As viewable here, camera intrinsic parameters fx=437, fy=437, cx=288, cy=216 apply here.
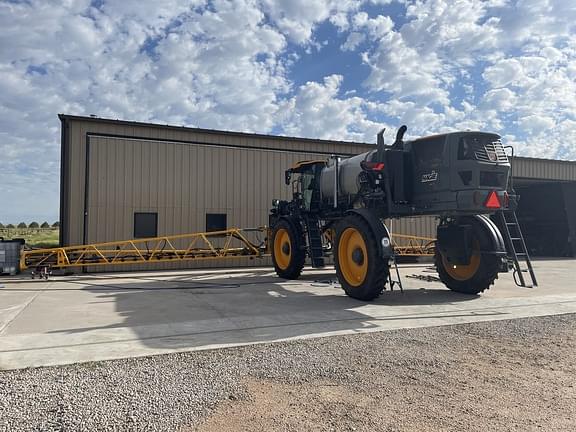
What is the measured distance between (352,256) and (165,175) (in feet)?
29.9

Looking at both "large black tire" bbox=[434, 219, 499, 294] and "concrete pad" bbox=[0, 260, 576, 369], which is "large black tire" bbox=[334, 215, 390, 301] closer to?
"concrete pad" bbox=[0, 260, 576, 369]

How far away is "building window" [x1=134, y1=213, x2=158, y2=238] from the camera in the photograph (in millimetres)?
15383

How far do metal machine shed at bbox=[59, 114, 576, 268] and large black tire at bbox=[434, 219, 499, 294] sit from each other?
28.2 feet

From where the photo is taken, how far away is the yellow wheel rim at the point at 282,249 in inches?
489

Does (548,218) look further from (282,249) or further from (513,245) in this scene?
(282,249)

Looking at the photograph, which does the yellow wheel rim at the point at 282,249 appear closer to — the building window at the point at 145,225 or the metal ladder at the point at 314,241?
the metal ladder at the point at 314,241

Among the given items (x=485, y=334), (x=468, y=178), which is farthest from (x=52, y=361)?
(x=468, y=178)

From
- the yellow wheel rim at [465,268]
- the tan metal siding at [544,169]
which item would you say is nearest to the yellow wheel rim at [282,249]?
the yellow wheel rim at [465,268]

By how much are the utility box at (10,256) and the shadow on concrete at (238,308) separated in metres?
2.35

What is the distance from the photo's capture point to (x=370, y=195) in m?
9.25

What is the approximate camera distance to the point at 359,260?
894 centimetres

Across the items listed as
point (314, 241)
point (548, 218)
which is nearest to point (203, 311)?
point (314, 241)

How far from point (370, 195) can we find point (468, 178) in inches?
77.6

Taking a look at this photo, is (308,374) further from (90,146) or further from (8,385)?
(90,146)
